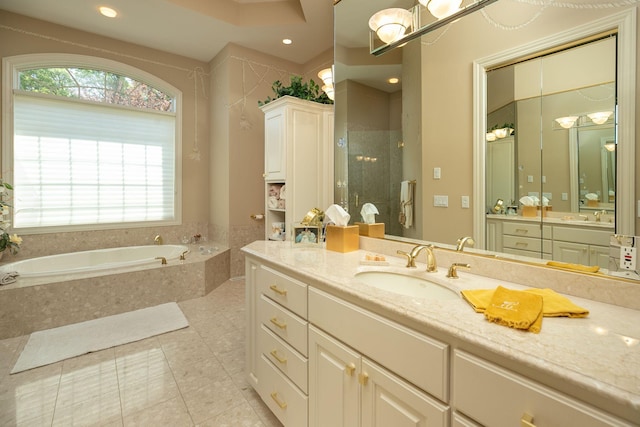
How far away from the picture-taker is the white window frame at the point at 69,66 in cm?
299

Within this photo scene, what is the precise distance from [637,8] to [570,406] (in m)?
1.20

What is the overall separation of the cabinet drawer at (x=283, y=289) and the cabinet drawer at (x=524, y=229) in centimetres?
90

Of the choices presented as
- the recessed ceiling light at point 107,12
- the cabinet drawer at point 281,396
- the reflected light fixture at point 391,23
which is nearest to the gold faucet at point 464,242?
the cabinet drawer at point 281,396

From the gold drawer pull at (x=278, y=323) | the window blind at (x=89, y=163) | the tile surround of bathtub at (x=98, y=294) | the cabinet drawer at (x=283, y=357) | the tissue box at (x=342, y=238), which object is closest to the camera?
the cabinet drawer at (x=283, y=357)

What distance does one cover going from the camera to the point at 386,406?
2.98 ft

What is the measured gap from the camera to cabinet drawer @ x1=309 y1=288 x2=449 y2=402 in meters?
0.78

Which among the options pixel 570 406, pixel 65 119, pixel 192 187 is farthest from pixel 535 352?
pixel 65 119

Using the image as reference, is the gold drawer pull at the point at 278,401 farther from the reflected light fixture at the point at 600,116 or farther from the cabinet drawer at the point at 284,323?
the reflected light fixture at the point at 600,116

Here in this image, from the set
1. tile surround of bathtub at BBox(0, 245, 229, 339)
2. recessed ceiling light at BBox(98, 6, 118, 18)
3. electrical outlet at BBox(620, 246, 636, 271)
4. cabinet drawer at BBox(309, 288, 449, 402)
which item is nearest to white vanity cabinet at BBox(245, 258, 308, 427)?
cabinet drawer at BBox(309, 288, 449, 402)

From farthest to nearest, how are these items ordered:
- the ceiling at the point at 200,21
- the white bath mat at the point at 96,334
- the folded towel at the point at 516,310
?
the ceiling at the point at 200,21 → the white bath mat at the point at 96,334 → the folded towel at the point at 516,310

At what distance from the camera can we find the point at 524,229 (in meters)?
1.18

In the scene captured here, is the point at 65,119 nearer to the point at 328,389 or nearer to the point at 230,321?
the point at 230,321

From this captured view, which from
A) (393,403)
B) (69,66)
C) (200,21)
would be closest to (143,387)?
(393,403)

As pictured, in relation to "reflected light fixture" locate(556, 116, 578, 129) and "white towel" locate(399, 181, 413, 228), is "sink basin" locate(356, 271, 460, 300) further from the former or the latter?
"reflected light fixture" locate(556, 116, 578, 129)
